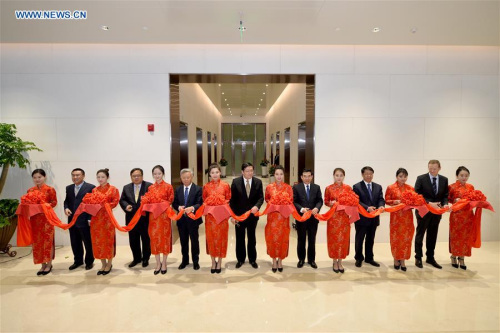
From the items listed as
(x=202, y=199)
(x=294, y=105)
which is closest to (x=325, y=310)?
(x=202, y=199)

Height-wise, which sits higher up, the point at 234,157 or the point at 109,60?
the point at 109,60

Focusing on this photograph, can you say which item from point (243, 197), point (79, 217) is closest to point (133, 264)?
point (79, 217)

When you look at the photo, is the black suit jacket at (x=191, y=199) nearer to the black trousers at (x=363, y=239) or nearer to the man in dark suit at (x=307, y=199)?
the man in dark suit at (x=307, y=199)

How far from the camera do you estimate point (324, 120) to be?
575 centimetres

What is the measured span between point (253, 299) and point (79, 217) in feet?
9.43

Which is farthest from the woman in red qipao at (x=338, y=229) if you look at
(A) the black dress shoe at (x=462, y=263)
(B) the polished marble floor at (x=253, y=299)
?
(A) the black dress shoe at (x=462, y=263)

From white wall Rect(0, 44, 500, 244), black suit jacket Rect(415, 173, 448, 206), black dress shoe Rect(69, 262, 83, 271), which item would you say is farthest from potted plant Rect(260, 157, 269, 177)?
black dress shoe Rect(69, 262, 83, 271)

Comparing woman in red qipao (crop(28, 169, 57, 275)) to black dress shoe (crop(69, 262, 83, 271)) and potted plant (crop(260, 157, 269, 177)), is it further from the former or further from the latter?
potted plant (crop(260, 157, 269, 177))

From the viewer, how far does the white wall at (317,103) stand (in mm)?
5562

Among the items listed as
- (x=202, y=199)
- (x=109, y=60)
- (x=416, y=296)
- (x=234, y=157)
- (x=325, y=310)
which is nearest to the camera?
(x=325, y=310)

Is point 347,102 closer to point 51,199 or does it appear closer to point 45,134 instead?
point 51,199

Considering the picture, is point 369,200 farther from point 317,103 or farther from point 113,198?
point 113,198

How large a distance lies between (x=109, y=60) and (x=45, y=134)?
6.20 ft

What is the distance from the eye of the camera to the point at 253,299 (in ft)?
11.8
